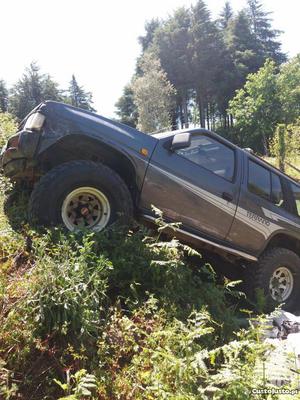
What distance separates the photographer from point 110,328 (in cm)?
275

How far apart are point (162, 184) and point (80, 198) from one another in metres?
0.93

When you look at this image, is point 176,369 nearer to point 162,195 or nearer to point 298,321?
point 162,195

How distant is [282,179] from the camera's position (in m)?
5.47

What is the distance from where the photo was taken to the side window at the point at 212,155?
4.55m

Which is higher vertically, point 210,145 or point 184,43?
point 184,43

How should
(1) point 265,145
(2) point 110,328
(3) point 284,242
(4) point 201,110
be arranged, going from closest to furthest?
1. (2) point 110,328
2. (3) point 284,242
3. (1) point 265,145
4. (4) point 201,110

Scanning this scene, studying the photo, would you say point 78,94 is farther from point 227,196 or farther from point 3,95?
point 227,196

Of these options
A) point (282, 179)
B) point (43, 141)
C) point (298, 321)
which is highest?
point (43, 141)

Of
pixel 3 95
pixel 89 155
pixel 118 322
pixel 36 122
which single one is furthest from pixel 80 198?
pixel 3 95

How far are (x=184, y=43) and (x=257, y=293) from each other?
50.8m

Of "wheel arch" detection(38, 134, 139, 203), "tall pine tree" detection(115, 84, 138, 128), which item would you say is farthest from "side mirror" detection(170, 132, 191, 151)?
"tall pine tree" detection(115, 84, 138, 128)

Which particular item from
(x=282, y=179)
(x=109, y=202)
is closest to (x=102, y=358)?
(x=109, y=202)

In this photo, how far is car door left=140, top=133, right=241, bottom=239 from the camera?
4.10 metres

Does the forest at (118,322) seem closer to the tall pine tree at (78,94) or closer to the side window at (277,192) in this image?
the side window at (277,192)
